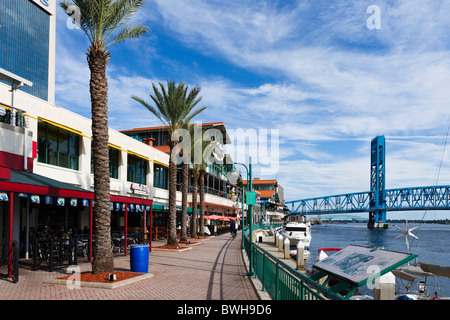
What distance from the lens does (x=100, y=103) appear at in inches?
Answer: 532

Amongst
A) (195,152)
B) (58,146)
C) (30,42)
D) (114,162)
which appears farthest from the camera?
(30,42)

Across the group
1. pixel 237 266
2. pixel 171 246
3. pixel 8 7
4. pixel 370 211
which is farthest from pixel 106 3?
pixel 370 211

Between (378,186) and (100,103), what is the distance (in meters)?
146

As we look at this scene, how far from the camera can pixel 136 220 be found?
3453 centimetres

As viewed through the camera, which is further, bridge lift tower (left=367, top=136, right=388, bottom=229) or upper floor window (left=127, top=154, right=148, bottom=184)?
bridge lift tower (left=367, top=136, right=388, bottom=229)

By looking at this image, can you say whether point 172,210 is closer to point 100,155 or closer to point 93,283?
point 100,155

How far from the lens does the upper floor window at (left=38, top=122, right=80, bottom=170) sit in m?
20.5

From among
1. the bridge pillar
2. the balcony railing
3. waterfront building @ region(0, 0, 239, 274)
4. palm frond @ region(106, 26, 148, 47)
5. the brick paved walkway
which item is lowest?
the bridge pillar

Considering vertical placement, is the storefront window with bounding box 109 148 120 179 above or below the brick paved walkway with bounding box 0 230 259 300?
above

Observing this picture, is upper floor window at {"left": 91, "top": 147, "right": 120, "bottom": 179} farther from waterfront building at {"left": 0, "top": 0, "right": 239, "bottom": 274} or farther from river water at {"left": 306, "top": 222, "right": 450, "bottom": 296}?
river water at {"left": 306, "top": 222, "right": 450, "bottom": 296}

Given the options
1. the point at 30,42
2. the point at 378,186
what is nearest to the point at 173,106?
the point at 30,42

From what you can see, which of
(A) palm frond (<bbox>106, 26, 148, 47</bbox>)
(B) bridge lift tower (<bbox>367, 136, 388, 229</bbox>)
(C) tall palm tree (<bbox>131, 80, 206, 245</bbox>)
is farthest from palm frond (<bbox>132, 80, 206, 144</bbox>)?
(B) bridge lift tower (<bbox>367, 136, 388, 229</bbox>)
